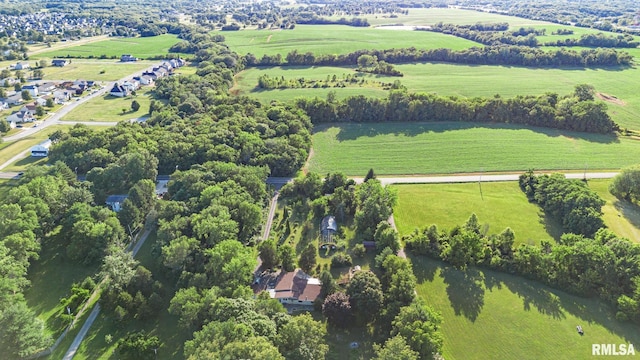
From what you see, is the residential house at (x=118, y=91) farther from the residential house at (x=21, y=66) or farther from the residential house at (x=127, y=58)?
the residential house at (x=21, y=66)

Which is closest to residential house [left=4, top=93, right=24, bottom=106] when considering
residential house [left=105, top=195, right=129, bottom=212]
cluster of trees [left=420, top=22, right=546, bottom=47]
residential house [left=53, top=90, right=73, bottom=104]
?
residential house [left=53, top=90, right=73, bottom=104]

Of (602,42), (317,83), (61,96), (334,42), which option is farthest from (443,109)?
(602,42)

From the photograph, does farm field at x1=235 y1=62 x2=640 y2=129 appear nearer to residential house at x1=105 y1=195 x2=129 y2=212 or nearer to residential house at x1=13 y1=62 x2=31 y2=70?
residential house at x1=105 y1=195 x2=129 y2=212

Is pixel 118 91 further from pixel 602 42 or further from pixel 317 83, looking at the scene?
pixel 602 42

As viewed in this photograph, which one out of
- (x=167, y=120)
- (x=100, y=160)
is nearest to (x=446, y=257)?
(x=100, y=160)

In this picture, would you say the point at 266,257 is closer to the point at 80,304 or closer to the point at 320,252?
the point at 320,252

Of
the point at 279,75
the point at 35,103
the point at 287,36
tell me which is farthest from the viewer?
the point at 287,36
